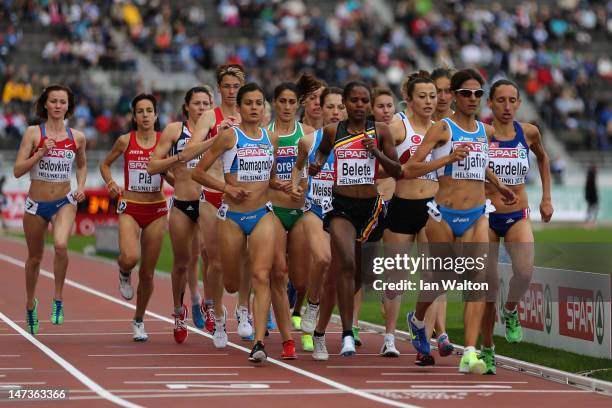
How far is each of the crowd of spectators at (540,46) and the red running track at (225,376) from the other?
33.4m

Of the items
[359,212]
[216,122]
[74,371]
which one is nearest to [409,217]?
[359,212]

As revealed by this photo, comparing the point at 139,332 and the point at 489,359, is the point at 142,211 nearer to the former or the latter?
the point at 139,332

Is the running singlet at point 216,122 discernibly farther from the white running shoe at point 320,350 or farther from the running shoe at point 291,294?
the running shoe at point 291,294

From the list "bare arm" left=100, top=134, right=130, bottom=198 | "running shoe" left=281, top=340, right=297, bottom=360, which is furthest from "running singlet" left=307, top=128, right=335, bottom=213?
"bare arm" left=100, top=134, right=130, bottom=198

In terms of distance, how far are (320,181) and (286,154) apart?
63cm

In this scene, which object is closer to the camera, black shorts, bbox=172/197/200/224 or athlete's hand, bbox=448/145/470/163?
athlete's hand, bbox=448/145/470/163

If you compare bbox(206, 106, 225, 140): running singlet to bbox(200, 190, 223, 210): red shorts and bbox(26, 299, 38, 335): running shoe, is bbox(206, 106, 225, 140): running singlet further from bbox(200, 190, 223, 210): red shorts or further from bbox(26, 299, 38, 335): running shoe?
bbox(26, 299, 38, 335): running shoe

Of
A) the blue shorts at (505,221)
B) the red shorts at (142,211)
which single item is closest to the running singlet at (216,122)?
the red shorts at (142,211)

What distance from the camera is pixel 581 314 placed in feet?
43.5

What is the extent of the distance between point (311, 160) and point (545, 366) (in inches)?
106

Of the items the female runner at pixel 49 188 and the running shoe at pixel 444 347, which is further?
the female runner at pixel 49 188

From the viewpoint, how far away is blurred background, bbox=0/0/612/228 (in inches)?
1629

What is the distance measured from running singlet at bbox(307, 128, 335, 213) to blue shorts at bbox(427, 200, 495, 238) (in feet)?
3.84

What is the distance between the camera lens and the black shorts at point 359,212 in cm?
1296
